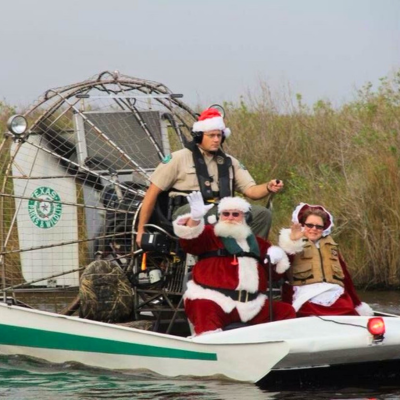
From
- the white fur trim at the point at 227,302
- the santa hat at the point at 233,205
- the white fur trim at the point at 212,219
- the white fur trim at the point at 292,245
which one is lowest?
the white fur trim at the point at 227,302

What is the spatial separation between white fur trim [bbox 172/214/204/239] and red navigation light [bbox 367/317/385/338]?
136 cm

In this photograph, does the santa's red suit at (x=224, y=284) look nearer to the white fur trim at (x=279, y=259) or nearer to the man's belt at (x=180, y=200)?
the white fur trim at (x=279, y=259)

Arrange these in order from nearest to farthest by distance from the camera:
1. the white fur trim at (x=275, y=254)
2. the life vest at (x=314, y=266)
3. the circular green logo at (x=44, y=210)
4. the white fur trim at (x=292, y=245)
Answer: the white fur trim at (x=275, y=254) → the white fur trim at (x=292, y=245) → the life vest at (x=314, y=266) → the circular green logo at (x=44, y=210)

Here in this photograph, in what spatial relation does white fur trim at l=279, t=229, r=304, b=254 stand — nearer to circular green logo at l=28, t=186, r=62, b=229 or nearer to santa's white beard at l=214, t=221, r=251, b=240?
santa's white beard at l=214, t=221, r=251, b=240

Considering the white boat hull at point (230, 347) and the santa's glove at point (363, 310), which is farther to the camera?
the santa's glove at point (363, 310)

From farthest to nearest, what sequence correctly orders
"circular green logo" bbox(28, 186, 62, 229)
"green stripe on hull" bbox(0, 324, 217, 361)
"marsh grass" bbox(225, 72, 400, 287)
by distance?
"marsh grass" bbox(225, 72, 400, 287) → "circular green logo" bbox(28, 186, 62, 229) → "green stripe on hull" bbox(0, 324, 217, 361)

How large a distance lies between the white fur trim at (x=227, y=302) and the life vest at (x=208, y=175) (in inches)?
37.9

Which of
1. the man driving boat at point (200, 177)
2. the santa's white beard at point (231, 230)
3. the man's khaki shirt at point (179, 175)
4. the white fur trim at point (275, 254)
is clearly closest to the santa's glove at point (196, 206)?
the santa's white beard at point (231, 230)

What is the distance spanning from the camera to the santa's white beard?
34.3ft

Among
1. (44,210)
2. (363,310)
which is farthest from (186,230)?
(44,210)

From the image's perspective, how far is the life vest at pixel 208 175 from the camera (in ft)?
37.0

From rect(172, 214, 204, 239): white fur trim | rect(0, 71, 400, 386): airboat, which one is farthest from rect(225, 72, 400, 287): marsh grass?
rect(172, 214, 204, 239): white fur trim

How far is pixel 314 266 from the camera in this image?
→ 10.8 meters

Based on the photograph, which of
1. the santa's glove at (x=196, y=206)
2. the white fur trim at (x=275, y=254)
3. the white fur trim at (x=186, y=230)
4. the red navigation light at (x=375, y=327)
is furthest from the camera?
the white fur trim at (x=275, y=254)
